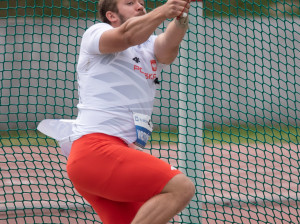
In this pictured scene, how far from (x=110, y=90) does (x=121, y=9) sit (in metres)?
0.49

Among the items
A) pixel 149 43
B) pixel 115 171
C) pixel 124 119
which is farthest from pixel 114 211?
pixel 149 43

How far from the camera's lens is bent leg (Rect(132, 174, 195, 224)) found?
3.01 meters

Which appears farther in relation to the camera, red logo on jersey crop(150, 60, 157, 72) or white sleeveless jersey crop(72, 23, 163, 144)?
red logo on jersey crop(150, 60, 157, 72)

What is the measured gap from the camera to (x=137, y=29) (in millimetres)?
3105

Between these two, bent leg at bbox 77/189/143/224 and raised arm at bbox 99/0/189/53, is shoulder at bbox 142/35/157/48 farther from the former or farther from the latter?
bent leg at bbox 77/189/143/224

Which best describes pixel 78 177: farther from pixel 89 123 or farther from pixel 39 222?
pixel 39 222

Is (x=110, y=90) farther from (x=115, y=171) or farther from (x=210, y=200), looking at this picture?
(x=210, y=200)

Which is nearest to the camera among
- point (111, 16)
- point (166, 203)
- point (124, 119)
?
point (166, 203)

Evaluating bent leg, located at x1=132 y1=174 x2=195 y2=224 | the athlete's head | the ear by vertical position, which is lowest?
bent leg, located at x1=132 y1=174 x2=195 y2=224

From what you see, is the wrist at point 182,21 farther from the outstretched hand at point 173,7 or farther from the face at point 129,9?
the face at point 129,9

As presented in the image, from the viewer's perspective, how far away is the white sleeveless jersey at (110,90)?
324cm

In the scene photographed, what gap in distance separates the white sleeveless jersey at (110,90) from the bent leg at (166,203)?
1.23 feet

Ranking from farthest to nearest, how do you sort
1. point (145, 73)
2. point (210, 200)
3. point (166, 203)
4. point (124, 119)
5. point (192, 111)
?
point (210, 200)
point (192, 111)
point (145, 73)
point (124, 119)
point (166, 203)

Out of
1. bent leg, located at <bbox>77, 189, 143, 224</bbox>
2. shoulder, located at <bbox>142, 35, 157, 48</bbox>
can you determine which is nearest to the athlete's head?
shoulder, located at <bbox>142, 35, 157, 48</bbox>
